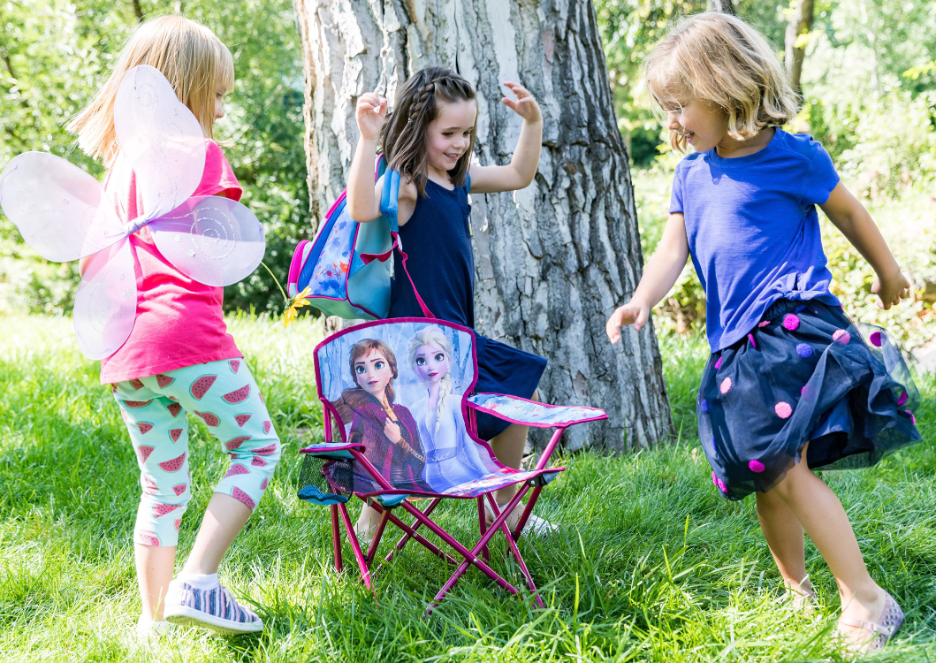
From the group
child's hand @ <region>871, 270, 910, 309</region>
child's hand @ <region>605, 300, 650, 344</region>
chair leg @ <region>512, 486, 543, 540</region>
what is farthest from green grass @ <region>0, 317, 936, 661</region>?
child's hand @ <region>871, 270, 910, 309</region>

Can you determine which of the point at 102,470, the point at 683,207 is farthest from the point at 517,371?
the point at 102,470

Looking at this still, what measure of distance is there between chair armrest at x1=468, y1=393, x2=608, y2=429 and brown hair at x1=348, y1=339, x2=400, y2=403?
0.25 metres

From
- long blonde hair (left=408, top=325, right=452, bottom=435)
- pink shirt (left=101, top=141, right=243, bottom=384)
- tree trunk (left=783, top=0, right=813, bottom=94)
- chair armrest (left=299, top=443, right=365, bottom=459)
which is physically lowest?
chair armrest (left=299, top=443, right=365, bottom=459)

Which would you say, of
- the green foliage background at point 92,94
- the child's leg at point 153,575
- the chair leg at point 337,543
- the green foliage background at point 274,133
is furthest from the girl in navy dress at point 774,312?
the green foliage background at point 92,94

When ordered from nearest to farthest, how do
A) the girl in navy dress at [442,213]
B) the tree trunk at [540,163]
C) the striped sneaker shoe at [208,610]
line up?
1. the striped sneaker shoe at [208,610]
2. the girl in navy dress at [442,213]
3. the tree trunk at [540,163]

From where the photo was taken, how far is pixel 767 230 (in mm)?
1979

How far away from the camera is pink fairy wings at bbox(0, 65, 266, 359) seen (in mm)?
1906

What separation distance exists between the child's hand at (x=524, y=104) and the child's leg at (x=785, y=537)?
140 centimetres

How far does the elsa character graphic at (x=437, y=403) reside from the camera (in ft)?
7.85

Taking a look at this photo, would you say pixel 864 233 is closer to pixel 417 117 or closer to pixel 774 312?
pixel 774 312

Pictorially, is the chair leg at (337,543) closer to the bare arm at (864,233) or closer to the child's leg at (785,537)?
the child's leg at (785,537)

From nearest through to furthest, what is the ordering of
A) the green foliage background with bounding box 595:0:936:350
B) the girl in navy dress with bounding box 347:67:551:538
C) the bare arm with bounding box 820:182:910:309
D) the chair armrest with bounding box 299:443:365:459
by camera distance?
the chair armrest with bounding box 299:443:365:459 → the bare arm with bounding box 820:182:910:309 → the girl in navy dress with bounding box 347:67:551:538 → the green foliage background with bounding box 595:0:936:350

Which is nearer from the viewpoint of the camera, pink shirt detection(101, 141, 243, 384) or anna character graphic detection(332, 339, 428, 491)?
pink shirt detection(101, 141, 243, 384)

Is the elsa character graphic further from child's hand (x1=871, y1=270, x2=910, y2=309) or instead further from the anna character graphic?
child's hand (x1=871, y1=270, x2=910, y2=309)
